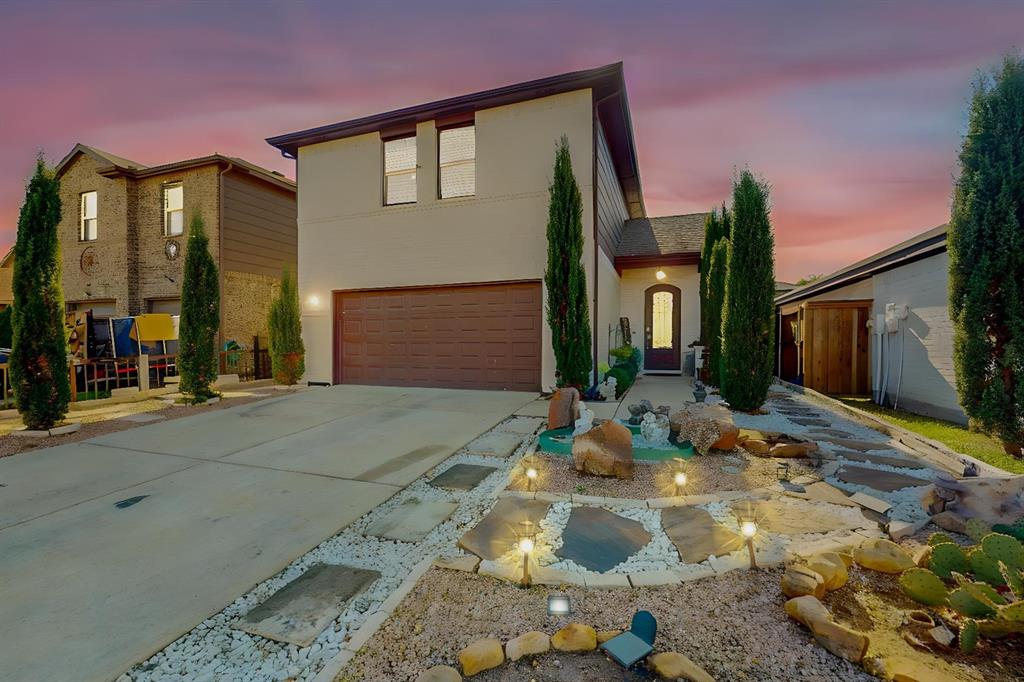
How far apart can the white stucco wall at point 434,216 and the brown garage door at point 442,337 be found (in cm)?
26

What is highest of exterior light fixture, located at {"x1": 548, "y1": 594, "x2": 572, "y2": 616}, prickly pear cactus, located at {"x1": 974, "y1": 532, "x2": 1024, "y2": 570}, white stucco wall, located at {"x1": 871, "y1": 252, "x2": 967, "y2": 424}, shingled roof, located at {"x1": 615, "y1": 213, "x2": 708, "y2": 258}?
shingled roof, located at {"x1": 615, "y1": 213, "x2": 708, "y2": 258}

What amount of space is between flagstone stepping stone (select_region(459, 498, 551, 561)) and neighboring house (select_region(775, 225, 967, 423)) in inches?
257

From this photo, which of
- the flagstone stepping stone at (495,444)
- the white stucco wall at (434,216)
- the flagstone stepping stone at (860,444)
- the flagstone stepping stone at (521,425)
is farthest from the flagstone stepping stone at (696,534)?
the white stucco wall at (434,216)

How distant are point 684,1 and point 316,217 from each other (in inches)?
336

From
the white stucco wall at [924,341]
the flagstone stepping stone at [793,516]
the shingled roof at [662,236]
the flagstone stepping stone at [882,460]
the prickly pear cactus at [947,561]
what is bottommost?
the flagstone stepping stone at [793,516]

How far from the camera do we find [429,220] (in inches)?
363

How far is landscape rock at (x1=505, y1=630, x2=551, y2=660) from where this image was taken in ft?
5.70

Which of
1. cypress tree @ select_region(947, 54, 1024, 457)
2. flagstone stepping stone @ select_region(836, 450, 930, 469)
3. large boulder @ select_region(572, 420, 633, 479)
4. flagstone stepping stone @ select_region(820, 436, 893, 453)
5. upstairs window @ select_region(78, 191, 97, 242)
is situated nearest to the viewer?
large boulder @ select_region(572, 420, 633, 479)

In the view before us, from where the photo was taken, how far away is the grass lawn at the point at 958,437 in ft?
13.5

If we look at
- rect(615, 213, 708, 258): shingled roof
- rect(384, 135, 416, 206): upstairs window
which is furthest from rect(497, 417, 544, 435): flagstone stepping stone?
rect(615, 213, 708, 258): shingled roof

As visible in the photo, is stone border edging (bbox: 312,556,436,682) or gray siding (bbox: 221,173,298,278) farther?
gray siding (bbox: 221,173,298,278)

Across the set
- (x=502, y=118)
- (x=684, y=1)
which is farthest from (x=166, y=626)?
(x=502, y=118)

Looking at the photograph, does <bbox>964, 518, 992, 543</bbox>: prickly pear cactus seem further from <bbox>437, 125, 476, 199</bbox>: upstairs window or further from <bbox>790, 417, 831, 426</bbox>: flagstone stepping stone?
<bbox>437, 125, 476, 199</bbox>: upstairs window

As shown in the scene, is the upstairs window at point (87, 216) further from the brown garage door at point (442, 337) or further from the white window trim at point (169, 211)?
the brown garage door at point (442, 337)
